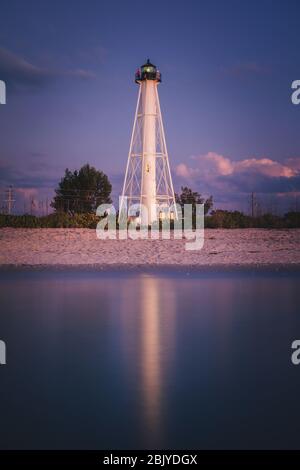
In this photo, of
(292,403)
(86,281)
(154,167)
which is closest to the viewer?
(292,403)

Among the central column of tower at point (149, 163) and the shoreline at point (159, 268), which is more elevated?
the central column of tower at point (149, 163)

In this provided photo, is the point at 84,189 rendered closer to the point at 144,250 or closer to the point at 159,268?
the point at 144,250

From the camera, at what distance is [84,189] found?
4688 centimetres


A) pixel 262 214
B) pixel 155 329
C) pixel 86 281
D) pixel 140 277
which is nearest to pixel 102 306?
pixel 155 329

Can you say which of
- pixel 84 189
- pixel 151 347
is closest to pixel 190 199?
pixel 84 189

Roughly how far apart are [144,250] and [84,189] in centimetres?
2396

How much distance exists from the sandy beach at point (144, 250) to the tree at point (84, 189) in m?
17.4

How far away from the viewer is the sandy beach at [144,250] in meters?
22.4

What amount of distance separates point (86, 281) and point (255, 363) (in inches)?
389

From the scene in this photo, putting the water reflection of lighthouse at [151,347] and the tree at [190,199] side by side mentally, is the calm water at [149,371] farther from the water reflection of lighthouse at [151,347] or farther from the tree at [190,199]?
the tree at [190,199]

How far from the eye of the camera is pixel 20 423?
4473 millimetres

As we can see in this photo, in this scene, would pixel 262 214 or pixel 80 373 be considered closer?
pixel 80 373

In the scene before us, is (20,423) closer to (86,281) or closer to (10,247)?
(86,281)

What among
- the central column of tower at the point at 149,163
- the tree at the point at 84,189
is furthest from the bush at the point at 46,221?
the tree at the point at 84,189
